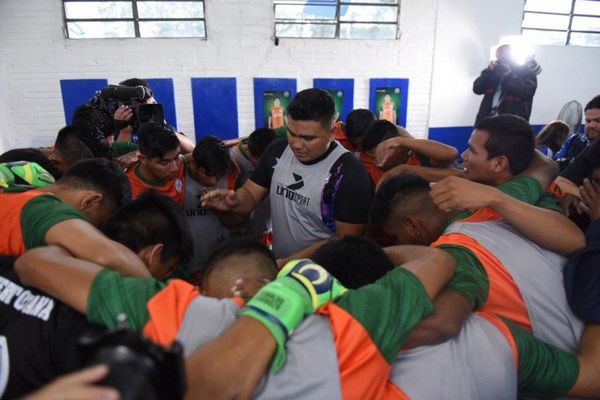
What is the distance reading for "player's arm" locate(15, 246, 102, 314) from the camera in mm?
995

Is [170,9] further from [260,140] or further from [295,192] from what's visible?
[295,192]

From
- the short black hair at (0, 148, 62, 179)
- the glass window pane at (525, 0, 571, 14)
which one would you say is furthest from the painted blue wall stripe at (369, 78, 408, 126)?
the short black hair at (0, 148, 62, 179)

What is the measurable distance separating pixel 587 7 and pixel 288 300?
808cm

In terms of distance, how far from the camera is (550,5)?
256 inches

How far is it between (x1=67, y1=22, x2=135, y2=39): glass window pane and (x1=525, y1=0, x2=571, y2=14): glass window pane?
5894mm

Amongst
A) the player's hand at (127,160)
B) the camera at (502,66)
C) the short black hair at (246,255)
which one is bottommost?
the short black hair at (246,255)

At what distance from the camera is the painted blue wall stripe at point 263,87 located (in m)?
5.69

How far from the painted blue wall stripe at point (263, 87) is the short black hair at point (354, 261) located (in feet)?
15.5

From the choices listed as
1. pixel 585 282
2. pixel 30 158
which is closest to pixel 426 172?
pixel 585 282

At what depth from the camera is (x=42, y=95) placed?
5.30 metres

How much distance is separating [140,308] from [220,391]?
29 centimetres

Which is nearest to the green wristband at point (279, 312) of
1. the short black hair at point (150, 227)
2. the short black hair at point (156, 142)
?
the short black hair at point (150, 227)

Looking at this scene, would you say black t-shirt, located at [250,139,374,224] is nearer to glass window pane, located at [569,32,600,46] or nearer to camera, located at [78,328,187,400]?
camera, located at [78,328,187,400]

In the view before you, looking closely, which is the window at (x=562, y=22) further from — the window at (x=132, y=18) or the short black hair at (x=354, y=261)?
the short black hair at (x=354, y=261)
